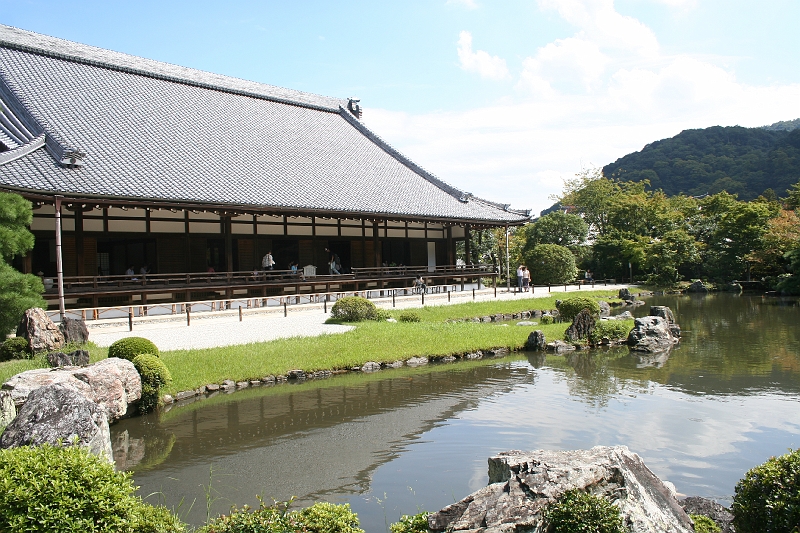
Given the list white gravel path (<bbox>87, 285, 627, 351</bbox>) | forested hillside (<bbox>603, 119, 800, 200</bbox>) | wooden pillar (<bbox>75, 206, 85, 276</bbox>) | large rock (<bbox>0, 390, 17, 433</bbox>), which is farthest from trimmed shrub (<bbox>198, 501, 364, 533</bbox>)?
forested hillside (<bbox>603, 119, 800, 200</bbox>)

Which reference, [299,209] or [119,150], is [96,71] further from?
[299,209]

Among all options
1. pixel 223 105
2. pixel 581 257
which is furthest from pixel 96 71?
pixel 581 257

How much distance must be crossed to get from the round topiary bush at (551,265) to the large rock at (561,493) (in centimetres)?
3664

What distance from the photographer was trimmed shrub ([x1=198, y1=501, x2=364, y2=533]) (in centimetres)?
446

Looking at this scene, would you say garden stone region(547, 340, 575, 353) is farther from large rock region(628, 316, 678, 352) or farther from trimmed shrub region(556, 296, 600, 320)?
trimmed shrub region(556, 296, 600, 320)

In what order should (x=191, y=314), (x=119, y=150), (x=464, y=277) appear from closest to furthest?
(x=191, y=314) < (x=119, y=150) < (x=464, y=277)

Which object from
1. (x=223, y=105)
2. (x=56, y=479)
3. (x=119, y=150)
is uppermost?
(x=223, y=105)

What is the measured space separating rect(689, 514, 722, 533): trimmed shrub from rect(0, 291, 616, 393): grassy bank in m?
9.34

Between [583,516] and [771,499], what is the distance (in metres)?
1.51

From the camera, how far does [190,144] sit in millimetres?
25141

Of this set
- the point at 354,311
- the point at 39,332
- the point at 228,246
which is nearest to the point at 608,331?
the point at 354,311

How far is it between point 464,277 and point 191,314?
642 inches

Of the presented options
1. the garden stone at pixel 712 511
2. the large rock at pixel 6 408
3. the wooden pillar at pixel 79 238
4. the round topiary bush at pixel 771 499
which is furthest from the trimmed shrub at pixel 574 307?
the large rock at pixel 6 408

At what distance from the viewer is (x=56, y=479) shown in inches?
170
